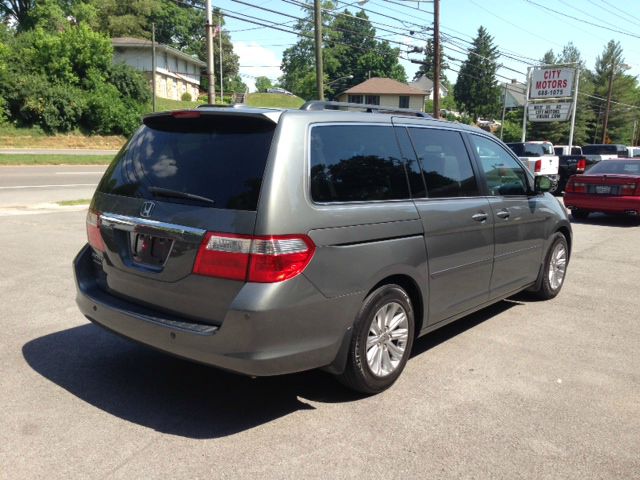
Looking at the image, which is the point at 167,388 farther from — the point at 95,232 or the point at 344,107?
the point at 344,107

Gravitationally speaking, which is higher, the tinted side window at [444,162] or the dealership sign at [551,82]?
the dealership sign at [551,82]

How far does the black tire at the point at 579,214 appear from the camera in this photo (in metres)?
13.1

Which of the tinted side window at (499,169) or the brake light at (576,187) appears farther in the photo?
the brake light at (576,187)

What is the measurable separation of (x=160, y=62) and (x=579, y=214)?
194 feet

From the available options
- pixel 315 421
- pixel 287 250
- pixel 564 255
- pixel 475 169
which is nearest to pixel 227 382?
pixel 315 421

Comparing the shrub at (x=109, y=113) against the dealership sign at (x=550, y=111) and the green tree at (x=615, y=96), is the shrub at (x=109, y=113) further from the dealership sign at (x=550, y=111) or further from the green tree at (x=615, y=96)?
the green tree at (x=615, y=96)

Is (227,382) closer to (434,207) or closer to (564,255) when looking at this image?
(434,207)

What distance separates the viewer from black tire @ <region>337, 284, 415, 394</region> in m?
3.49

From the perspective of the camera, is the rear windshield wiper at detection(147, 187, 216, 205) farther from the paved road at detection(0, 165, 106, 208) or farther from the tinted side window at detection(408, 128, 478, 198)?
the paved road at detection(0, 165, 106, 208)

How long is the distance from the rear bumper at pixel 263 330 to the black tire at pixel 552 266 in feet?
10.9

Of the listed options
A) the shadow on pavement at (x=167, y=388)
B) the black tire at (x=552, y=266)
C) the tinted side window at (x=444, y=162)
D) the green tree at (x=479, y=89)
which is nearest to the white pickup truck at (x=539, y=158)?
the black tire at (x=552, y=266)

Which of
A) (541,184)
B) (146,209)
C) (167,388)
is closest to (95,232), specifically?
(146,209)

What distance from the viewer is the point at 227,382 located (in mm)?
3924

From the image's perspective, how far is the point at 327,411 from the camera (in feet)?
11.6
